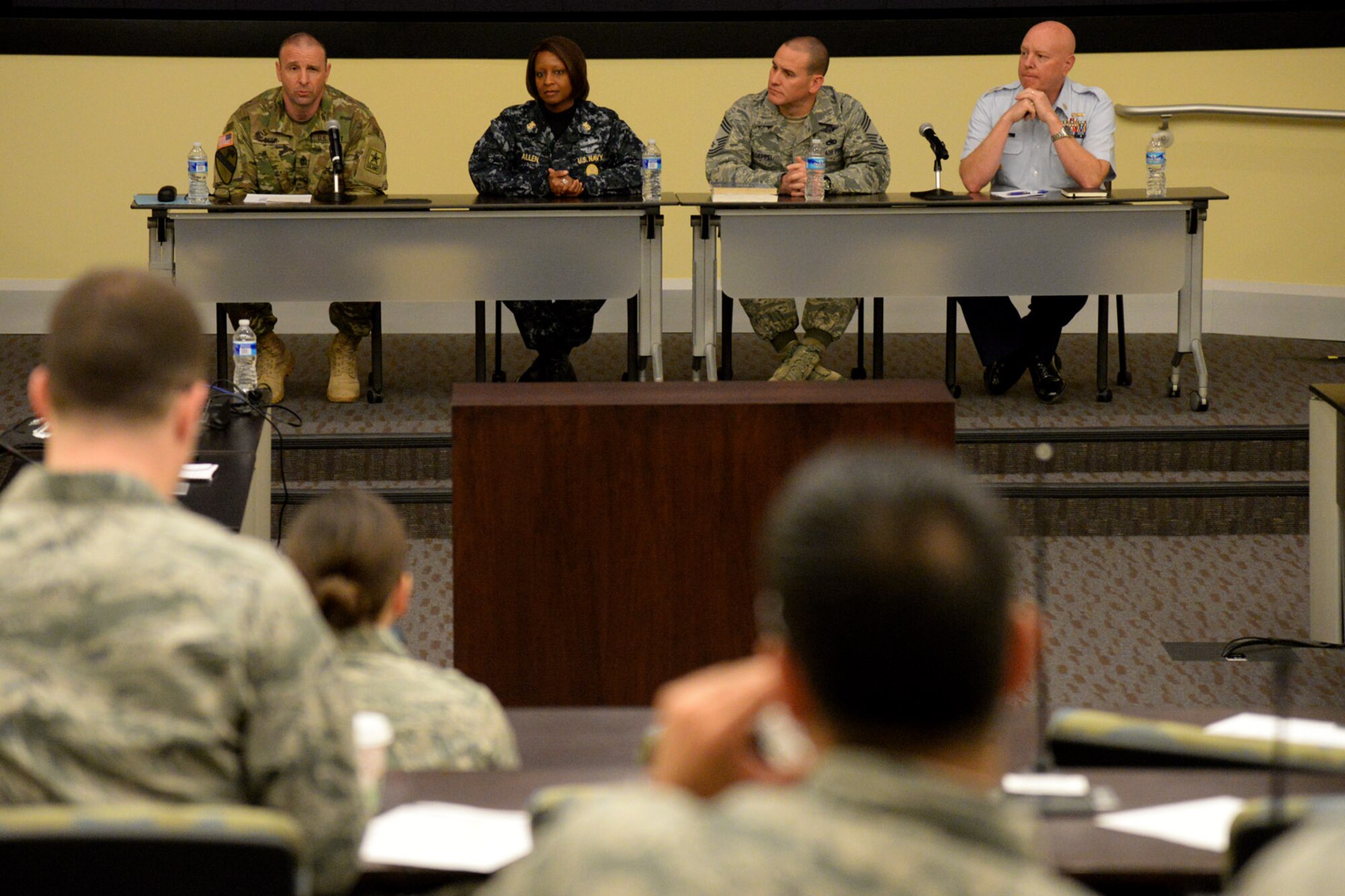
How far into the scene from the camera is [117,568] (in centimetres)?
140

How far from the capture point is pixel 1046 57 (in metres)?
5.62

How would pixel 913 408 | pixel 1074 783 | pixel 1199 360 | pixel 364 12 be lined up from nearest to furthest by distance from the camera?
1. pixel 1074 783
2. pixel 913 408
3. pixel 1199 360
4. pixel 364 12

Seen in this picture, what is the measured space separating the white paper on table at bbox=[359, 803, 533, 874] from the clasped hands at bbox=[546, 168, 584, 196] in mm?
3945

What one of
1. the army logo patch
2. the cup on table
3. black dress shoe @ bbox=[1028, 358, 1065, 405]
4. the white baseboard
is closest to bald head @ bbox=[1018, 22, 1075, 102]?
black dress shoe @ bbox=[1028, 358, 1065, 405]

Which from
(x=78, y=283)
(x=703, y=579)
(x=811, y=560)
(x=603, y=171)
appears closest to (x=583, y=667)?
(x=703, y=579)

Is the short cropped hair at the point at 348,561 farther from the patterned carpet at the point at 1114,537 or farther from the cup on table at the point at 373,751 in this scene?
the patterned carpet at the point at 1114,537

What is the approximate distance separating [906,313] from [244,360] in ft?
11.9

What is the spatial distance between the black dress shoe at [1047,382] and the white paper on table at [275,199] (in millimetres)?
2480

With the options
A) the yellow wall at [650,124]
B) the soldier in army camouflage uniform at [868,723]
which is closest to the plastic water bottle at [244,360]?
the yellow wall at [650,124]

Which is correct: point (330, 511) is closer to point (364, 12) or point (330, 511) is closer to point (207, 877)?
point (207, 877)

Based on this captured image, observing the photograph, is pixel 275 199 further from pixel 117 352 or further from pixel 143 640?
pixel 143 640

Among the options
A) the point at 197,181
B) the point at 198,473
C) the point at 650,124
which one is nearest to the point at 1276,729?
the point at 198,473

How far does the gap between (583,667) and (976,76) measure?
470 cm

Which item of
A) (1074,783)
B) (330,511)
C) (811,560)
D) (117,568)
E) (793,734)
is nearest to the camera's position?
(811,560)
